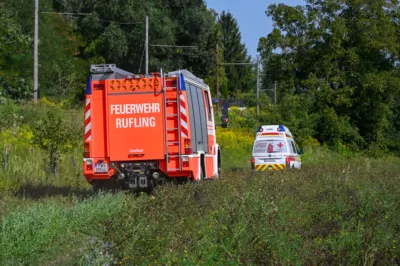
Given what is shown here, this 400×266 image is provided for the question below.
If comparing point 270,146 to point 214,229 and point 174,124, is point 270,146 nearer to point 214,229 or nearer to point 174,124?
point 174,124

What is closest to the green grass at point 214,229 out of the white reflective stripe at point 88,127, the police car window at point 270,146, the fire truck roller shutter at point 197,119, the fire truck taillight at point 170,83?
the white reflective stripe at point 88,127

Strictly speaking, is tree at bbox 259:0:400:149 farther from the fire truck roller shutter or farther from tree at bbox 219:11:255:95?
tree at bbox 219:11:255:95

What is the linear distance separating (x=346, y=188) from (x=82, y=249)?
6.71m

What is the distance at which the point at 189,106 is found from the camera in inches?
631

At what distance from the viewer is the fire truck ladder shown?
15547 millimetres

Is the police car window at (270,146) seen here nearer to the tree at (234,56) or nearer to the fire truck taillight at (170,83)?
the fire truck taillight at (170,83)

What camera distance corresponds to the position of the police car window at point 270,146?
84.1ft

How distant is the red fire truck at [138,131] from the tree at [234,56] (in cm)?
6844

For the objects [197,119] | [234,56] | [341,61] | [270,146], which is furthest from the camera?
[234,56]

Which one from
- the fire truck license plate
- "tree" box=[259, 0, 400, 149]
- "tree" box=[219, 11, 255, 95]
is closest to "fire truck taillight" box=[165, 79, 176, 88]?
the fire truck license plate

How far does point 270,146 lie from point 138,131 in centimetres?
1088

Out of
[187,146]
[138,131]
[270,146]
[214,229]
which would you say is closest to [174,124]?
[187,146]

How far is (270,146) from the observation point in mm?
25750

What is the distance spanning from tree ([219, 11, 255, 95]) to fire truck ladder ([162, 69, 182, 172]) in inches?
2695
